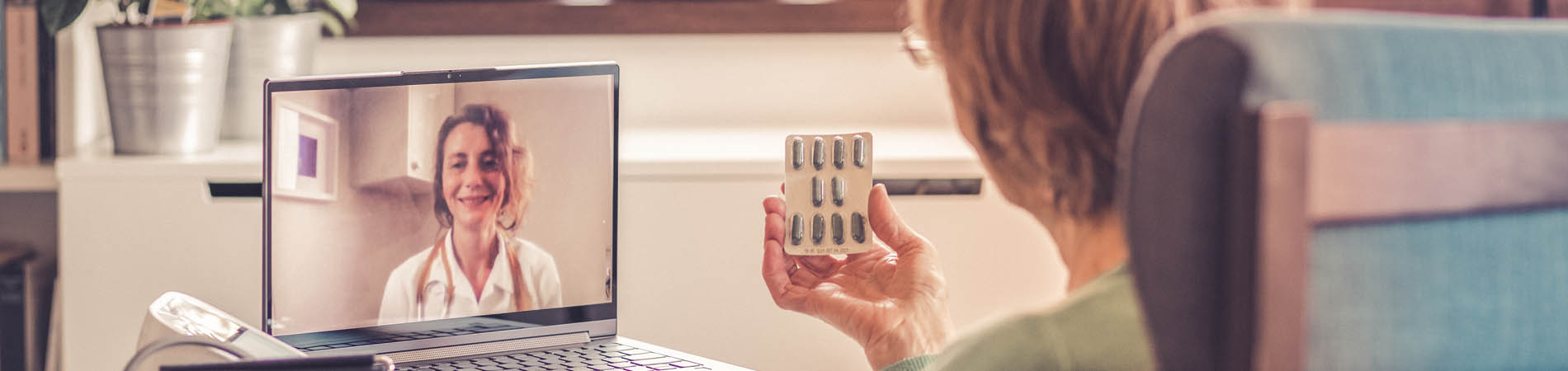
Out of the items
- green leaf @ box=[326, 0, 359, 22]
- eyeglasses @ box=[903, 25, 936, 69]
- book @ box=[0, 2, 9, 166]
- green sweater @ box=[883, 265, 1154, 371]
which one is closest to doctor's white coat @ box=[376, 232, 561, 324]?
eyeglasses @ box=[903, 25, 936, 69]

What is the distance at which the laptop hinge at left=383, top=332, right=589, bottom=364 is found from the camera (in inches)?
42.2

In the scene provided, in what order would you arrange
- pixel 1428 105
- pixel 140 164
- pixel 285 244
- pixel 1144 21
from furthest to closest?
pixel 140 164, pixel 285 244, pixel 1144 21, pixel 1428 105

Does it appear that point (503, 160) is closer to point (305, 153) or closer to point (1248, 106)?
point (305, 153)

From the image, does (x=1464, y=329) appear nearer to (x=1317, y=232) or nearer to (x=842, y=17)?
(x=1317, y=232)

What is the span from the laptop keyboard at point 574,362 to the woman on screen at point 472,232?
0.04 meters

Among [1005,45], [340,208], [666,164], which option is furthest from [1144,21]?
[666,164]

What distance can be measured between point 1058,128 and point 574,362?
52cm

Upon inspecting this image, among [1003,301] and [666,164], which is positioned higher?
[666,164]

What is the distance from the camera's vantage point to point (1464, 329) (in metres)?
0.52

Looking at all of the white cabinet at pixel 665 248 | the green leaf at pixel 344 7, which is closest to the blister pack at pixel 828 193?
the white cabinet at pixel 665 248

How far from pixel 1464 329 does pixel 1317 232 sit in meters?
0.08

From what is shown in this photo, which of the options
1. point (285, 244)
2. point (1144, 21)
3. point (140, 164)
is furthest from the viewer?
point (140, 164)

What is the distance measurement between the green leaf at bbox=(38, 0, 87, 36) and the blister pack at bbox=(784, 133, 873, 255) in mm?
1051

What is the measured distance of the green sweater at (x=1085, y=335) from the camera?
68cm
